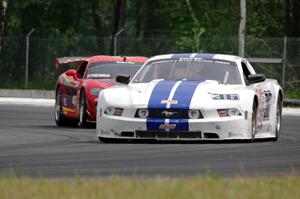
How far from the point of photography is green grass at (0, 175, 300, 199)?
9.11 meters

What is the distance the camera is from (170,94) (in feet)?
54.4

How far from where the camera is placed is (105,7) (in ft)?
225

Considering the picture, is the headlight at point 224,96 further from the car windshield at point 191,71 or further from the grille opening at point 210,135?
the car windshield at point 191,71

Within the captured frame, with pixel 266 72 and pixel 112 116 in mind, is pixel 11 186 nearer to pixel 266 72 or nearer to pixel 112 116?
pixel 112 116

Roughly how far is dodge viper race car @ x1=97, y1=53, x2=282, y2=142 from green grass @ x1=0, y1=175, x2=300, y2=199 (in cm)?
572

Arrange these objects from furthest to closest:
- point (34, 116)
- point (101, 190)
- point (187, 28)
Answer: point (187, 28) < point (34, 116) < point (101, 190)

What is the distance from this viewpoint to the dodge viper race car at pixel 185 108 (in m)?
16.4

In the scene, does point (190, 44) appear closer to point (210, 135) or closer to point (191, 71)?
point (191, 71)

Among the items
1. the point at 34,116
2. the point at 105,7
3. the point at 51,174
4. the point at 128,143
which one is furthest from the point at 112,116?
the point at 105,7

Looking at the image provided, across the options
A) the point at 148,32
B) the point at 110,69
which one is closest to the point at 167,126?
the point at 110,69

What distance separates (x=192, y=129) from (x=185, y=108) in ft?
0.96

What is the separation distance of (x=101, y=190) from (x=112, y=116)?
732 cm

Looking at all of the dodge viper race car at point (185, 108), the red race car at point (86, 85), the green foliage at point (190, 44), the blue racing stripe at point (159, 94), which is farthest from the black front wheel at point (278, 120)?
the green foliage at point (190, 44)

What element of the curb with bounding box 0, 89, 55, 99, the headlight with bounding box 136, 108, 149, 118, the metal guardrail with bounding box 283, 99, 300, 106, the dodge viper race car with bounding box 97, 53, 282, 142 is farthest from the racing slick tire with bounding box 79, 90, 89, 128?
the curb with bounding box 0, 89, 55, 99
